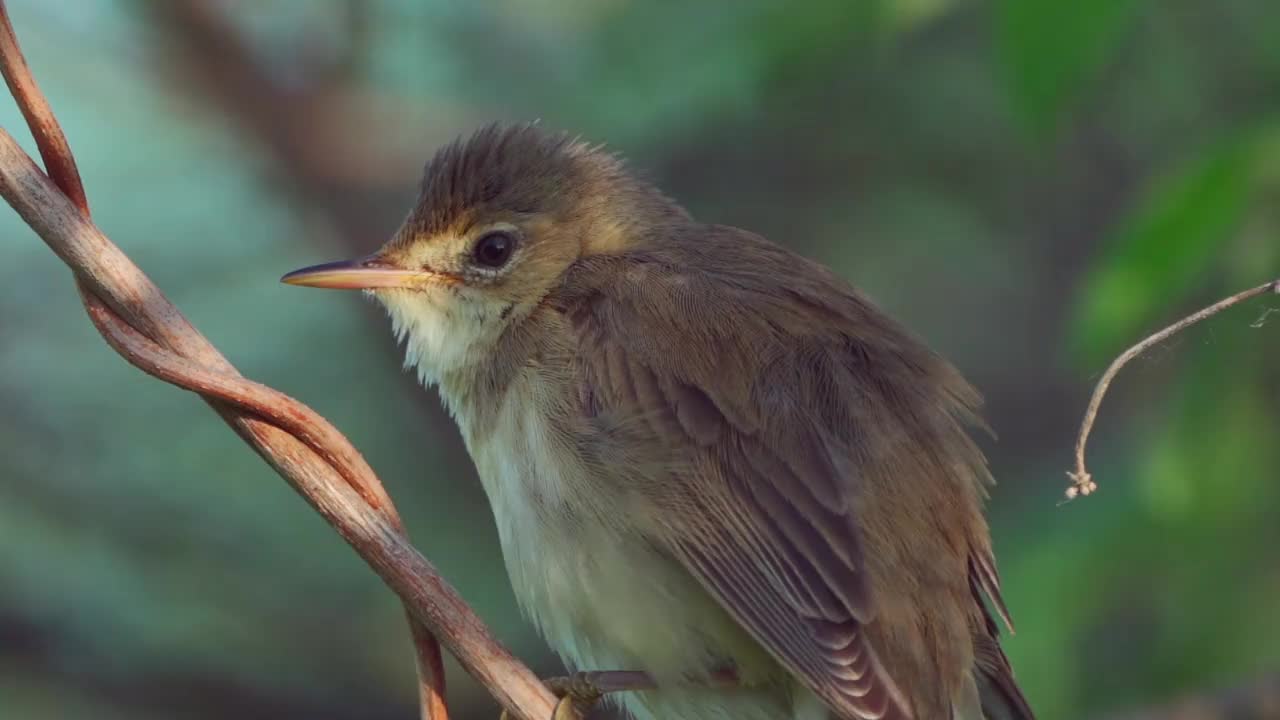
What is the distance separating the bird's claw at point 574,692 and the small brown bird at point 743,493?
57 millimetres

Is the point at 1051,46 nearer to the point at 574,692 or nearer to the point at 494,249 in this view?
the point at 494,249

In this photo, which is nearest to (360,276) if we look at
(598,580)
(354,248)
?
(598,580)

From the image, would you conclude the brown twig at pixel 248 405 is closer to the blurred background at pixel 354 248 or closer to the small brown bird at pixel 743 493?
the small brown bird at pixel 743 493

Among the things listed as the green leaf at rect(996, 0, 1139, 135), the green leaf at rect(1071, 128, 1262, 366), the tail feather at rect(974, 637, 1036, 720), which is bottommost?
the tail feather at rect(974, 637, 1036, 720)

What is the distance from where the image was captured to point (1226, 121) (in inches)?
169

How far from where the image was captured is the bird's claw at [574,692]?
295 centimetres

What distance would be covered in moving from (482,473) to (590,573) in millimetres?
383

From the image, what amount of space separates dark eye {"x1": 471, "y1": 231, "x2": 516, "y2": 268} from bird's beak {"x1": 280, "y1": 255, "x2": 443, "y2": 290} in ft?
0.32

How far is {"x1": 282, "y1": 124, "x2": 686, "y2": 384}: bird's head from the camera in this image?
3.45m

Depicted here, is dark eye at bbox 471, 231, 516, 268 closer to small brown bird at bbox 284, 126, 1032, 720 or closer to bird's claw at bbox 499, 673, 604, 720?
small brown bird at bbox 284, 126, 1032, 720

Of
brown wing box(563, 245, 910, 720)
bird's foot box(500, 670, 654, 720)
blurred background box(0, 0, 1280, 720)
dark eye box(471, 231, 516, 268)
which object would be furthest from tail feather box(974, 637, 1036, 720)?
blurred background box(0, 0, 1280, 720)

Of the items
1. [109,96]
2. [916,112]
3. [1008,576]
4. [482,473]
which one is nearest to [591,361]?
[482,473]

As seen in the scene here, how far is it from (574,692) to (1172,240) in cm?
146

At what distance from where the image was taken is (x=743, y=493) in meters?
2.93
